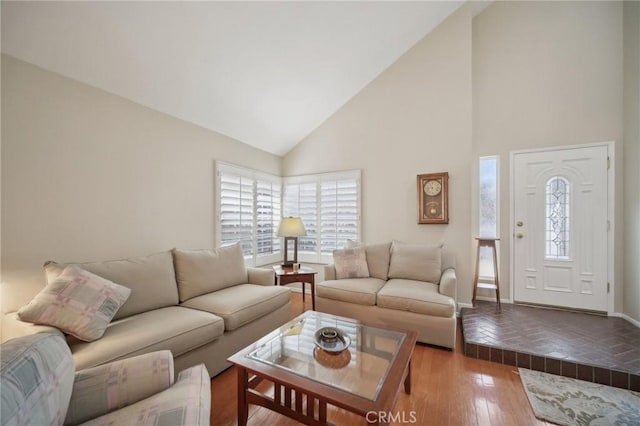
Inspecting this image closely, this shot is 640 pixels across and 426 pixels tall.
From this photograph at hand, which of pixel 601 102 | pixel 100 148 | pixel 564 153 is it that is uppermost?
pixel 601 102

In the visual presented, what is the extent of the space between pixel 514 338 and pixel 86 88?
4.37 m

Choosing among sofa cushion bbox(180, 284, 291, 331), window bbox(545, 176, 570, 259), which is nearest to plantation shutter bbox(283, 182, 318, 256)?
sofa cushion bbox(180, 284, 291, 331)

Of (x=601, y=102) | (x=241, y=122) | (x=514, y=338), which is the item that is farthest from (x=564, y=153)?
(x=241, y=122)

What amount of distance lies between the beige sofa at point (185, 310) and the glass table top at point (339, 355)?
0.51m

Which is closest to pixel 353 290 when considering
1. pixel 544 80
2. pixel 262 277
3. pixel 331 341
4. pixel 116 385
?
pixel 262 277

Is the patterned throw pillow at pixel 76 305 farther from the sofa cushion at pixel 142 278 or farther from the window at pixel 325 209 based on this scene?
the window at pixel 325 209

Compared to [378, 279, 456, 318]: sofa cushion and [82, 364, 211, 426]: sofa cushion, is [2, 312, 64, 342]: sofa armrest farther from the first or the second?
[378, 279, 456, 318]: sofa cushion

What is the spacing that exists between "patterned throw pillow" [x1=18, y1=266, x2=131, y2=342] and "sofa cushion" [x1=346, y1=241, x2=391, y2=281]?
253 cm

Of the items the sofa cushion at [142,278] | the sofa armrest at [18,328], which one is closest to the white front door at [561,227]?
the sofa cushion at [142,278]

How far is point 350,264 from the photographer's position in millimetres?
3104

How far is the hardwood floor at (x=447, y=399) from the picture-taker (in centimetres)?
153

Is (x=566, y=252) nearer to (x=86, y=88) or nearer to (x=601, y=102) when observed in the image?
(x=601, y=102)

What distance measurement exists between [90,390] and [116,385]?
3.4 inches

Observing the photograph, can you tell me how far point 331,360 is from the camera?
1482mm
